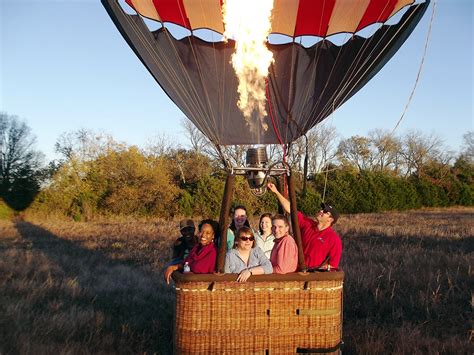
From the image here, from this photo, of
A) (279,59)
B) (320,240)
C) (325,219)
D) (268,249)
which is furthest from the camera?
(279,59)

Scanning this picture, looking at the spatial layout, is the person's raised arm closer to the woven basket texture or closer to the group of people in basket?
the group of people in basket

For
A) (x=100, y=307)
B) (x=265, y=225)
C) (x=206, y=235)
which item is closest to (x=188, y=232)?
(x=265, y=225)

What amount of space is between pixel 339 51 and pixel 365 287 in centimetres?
241

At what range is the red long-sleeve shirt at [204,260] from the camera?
275cm

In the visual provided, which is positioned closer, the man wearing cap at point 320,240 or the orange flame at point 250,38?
the man wearing cap at point 320,240

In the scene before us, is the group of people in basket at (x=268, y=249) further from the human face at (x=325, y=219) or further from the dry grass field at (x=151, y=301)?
the dry grass field at (x=151, y=301)

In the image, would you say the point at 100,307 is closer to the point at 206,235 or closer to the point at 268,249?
the point at 268,249

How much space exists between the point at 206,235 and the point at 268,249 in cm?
81

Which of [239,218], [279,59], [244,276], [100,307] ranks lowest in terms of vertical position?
[100,307]

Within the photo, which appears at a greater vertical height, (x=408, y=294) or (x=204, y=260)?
(x=204, y=260)

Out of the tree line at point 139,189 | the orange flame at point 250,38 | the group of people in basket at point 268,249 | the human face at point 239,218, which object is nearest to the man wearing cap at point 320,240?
the group of people in basket at point 268,249

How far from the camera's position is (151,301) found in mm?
4582

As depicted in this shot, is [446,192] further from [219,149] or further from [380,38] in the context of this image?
[219,149]

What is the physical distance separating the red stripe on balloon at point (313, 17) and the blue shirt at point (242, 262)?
273 cm
